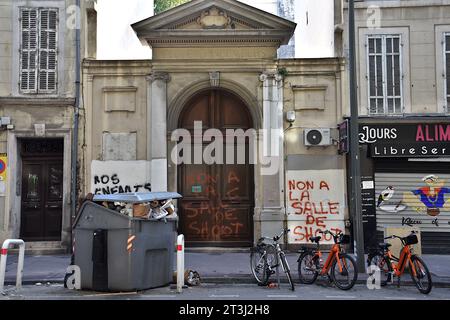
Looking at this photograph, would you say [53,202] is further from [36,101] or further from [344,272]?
[344,272]

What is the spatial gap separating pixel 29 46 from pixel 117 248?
8.26m

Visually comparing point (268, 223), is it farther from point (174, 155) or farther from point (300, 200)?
point (174, 155)

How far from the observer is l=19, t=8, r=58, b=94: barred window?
1461 cm

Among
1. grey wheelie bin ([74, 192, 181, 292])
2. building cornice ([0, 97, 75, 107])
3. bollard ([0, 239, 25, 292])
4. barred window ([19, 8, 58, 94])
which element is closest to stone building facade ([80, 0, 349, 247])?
building cornice ([0, 97, 75, 107])

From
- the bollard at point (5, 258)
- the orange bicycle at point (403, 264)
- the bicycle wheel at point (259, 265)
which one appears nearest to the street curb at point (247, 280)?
the bicycle wheel at point (259, 265)

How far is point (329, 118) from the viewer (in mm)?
14531

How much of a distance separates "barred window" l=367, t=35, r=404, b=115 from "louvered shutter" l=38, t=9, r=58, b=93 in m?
8.86

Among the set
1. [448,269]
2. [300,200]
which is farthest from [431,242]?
[300,200]

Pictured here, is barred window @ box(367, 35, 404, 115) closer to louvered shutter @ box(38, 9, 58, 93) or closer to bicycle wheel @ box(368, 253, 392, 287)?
bicycle wheel @ box(368, 253, 392, 287)

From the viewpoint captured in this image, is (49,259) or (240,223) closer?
(49,259)

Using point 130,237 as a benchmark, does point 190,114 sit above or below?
above

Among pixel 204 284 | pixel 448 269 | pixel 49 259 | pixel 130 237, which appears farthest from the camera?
pixel 49 259

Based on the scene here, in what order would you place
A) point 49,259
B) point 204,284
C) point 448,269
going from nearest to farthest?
1. point 204,284
2. point 448,269
3. point 49,259

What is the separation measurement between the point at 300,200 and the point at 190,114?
390cm
